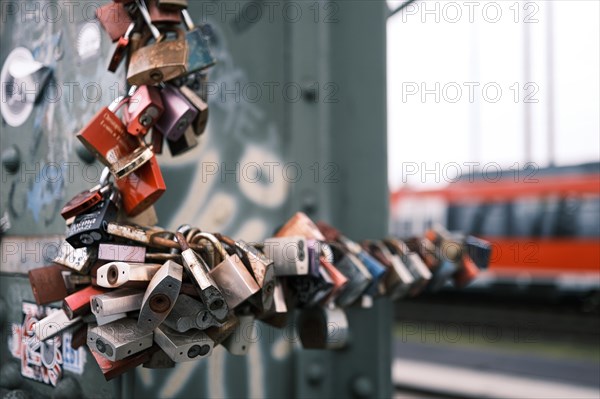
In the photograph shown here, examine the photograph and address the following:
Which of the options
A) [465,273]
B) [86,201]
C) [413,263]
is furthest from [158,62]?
[465,273]

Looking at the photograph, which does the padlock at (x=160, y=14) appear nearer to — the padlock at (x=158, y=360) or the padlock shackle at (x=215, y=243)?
the padlock shackle at (x=215, y=243)

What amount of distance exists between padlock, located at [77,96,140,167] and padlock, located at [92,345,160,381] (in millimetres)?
402

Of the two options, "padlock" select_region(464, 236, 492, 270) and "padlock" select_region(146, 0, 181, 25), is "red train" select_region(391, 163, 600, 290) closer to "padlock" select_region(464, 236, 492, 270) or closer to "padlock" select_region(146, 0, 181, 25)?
"padlock" select_region(464, 236, 492, 270)

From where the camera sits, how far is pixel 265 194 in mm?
1926

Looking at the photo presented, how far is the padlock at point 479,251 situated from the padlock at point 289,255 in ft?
3.29

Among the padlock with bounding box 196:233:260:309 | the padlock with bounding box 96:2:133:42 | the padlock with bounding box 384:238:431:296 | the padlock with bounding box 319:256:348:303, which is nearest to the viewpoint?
the padlock with bounding box 196:233:260:309

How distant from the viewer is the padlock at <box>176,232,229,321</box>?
1096 mm

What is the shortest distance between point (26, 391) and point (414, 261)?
4.26 ft

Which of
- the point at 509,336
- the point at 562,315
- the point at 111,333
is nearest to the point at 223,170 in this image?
the point at 111,333

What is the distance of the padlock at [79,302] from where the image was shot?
116cm

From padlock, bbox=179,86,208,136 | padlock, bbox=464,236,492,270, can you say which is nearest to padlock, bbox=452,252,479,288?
padlock, bbox=464,236,492,270

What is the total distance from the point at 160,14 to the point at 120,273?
626 millimetres

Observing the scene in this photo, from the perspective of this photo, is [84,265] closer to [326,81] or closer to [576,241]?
[326,81]

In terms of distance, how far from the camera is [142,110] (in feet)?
4.15
